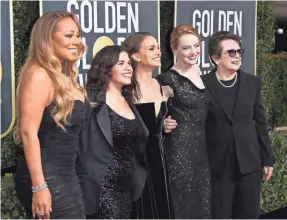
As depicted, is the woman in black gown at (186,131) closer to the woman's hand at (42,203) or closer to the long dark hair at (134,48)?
the long dark hair at (134,48)

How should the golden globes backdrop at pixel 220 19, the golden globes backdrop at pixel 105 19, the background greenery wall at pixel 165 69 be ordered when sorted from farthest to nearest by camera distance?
the golden globes backdrop at pixel 220 19, the golden globes backdrop at pixel 105 19, the background greenery wall at pixel 165 69

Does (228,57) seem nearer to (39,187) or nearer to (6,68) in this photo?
(6,68)

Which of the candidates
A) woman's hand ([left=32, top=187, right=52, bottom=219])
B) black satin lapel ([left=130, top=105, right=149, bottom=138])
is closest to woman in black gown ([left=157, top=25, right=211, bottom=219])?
black satin lapel ([left=130, top=105, right=149, bottom=138])

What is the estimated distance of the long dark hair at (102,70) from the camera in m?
3.33

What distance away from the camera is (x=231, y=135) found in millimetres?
4004

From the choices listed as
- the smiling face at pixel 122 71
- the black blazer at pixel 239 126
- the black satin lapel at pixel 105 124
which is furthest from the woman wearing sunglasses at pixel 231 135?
the black satin lapel at pixel 105 124

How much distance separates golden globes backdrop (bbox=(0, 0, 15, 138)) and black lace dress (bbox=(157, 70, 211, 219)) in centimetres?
104

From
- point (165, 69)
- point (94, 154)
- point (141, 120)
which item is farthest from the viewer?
point (165, 69)

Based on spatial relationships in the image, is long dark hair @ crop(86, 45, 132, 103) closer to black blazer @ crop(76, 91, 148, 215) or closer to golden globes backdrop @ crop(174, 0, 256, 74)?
black blazer @ crop(76, 91, 148, 215)

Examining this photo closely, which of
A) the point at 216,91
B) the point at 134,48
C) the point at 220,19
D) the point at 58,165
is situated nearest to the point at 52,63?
the point at 58,165

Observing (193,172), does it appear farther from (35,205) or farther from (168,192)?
(35,205)

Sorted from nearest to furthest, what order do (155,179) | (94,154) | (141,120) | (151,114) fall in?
(94,154) → (141,120) → (151,114) → (155,179)

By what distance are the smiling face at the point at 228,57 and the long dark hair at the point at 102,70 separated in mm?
945

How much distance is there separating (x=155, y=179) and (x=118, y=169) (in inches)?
21.4
